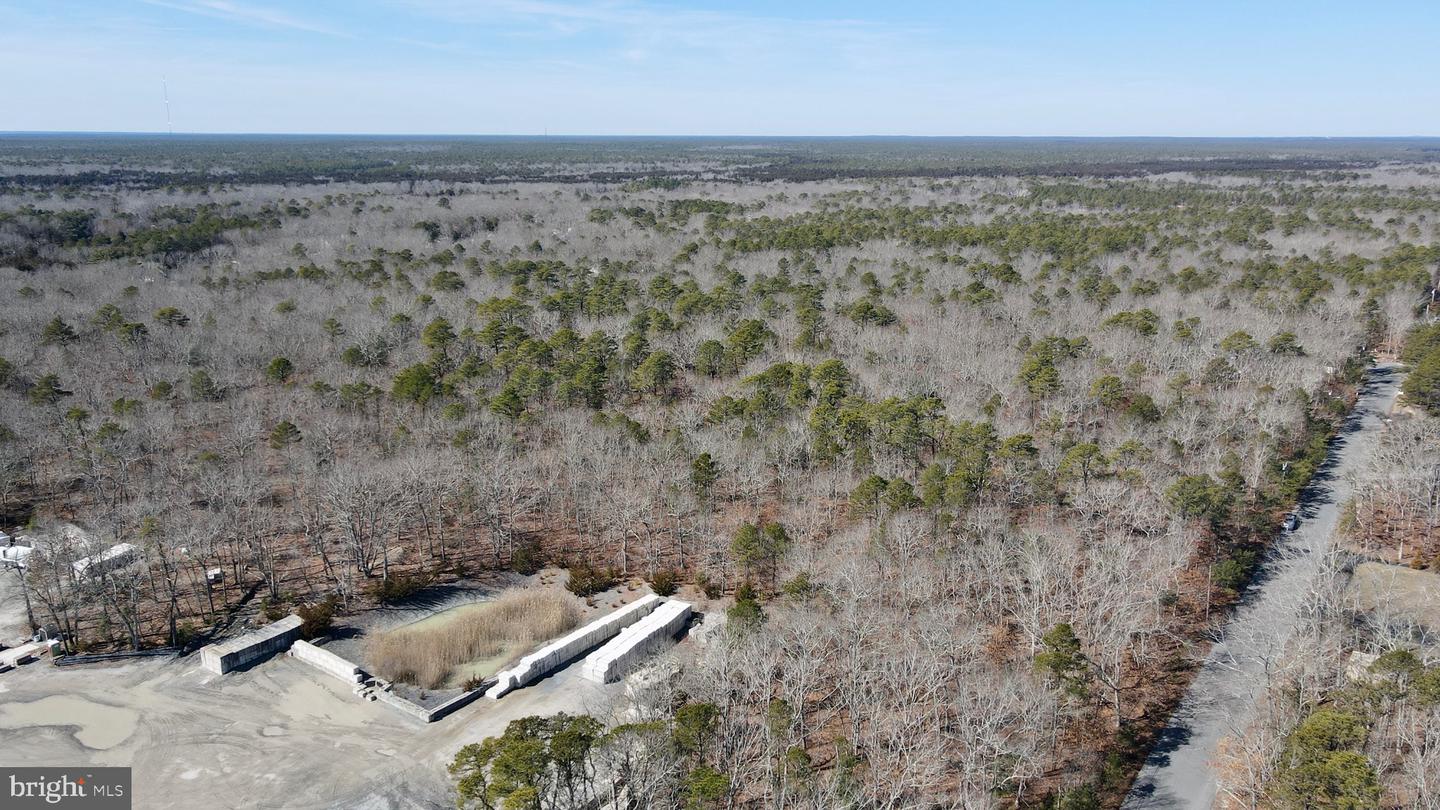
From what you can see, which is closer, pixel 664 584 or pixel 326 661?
pixel 326 661

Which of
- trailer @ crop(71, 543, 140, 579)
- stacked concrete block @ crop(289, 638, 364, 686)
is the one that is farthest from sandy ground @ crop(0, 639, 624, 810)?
trailer @ crop(71, 543, 140, 579)

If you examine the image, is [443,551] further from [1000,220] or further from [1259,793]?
[1000,220]

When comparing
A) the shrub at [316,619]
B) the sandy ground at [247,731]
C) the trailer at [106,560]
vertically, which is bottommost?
the sandy ground at [247,731]

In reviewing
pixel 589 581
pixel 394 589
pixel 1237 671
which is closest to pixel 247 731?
pixel 394 589

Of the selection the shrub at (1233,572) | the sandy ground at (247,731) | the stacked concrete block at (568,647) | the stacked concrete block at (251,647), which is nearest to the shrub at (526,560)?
the stacked concrete block at (568,647)

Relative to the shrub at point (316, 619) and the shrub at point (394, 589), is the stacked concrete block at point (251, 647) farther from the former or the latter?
the shrub at point (394, 589)

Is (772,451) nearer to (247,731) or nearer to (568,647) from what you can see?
(568,647)

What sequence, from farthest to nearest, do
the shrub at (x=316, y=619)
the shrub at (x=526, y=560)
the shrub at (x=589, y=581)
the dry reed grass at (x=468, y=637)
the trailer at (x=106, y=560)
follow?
1. the shrub at (x=526, y=560)
2. the shrub at (x=589, y=581)
3. the shrub at (x=316, y=619)
4. the trailer at (x=106, y=560)
5. the dry reed grass at (x=468, y=637)

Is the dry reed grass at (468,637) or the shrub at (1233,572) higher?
the shrub at (1233,572)
